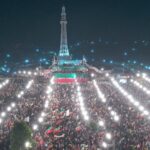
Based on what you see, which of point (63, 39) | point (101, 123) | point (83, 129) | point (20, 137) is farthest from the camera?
point (63, 39)

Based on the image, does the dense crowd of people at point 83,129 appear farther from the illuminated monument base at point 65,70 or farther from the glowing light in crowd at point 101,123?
the illuminated monument base at point 65,70

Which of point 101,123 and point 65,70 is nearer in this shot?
point 101,123

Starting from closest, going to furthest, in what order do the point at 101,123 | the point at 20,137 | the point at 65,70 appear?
the point at 20,137 < the point at 101,123 < the point at 65,70

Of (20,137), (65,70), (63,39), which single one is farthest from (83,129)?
(63,39)

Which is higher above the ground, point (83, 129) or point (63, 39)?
point (63, 39)

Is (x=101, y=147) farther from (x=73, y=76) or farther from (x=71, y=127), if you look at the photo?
(x=73, y=76)

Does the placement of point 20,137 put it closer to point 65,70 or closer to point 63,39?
point 65,70

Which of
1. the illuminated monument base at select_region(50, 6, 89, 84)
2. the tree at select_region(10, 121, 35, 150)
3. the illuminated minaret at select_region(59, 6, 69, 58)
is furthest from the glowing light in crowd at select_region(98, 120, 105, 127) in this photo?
the illuminated minaret at select_region(59, 6, 69, 58)

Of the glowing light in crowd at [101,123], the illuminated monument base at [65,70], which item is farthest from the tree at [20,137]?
the illuminated monument base at [65,70]

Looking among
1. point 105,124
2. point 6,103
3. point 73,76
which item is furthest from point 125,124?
point 73,76
